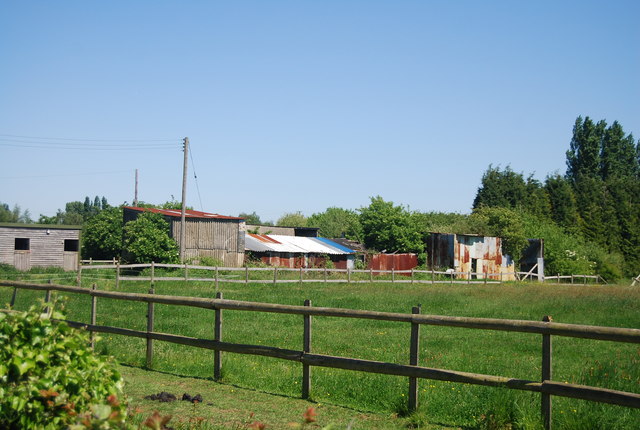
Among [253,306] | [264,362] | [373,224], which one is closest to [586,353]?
[264,362]

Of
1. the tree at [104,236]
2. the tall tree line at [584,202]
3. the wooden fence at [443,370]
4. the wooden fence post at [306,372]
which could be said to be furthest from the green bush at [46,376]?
the tall tree line at [584,202]

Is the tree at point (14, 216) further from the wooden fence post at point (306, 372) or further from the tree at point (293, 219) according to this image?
the wooden fence post at point (306, 372)

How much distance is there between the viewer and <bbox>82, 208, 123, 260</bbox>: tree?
155 ft

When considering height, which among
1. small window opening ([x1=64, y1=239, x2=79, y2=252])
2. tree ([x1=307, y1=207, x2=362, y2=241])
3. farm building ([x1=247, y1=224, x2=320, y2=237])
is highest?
tree ([x1=307, y1=207, x2=362, y2=241])

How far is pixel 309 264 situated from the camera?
5297 centimetres

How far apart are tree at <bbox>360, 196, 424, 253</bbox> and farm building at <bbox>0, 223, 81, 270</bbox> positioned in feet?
86.6

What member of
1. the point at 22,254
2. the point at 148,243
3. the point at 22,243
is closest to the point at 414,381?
the point at 148,243

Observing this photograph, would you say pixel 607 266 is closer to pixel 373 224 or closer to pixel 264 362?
pixel 373 224

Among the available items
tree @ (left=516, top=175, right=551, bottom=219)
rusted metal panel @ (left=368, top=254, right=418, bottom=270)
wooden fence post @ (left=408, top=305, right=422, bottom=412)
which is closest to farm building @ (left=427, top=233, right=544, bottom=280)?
rusted metal panel @ (left=368, top=254, right=418, bottom=270)

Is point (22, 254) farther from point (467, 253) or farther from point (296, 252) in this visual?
point (467, 253)

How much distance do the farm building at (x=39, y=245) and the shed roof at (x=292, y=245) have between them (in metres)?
12.7

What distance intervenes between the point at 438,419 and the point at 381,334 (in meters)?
8.86

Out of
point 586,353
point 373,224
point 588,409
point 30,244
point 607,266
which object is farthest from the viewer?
point 607,266

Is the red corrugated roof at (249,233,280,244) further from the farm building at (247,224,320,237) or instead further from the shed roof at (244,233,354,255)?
the farm building at (247,224,320,237)
